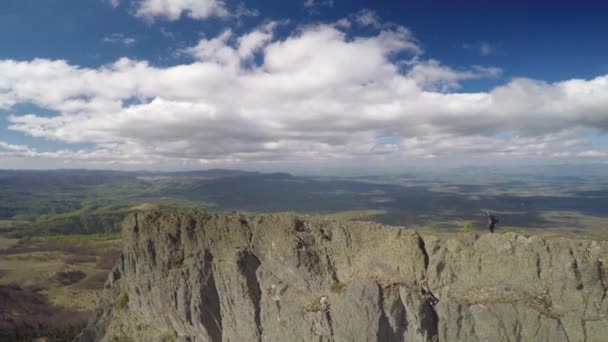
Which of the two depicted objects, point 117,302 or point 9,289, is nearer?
point 117,302

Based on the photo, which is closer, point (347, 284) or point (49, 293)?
point (347, 284)

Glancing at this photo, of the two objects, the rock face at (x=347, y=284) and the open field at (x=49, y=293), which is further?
the open field at (x=49, y=293)

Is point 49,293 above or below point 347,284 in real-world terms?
below

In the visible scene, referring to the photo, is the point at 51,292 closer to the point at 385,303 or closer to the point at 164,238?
the point at 164,238

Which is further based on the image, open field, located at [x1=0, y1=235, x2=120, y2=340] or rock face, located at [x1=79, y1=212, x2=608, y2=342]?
open field, located at [x1=0, y1=235, x2=120, y2=340]

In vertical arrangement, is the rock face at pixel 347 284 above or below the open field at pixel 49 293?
above

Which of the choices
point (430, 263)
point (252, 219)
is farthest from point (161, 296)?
point (430, 263)

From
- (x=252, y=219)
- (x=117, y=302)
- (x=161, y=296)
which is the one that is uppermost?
(x=252, y=219)

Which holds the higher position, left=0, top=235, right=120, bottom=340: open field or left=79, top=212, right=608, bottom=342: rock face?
left=79, top=212, right=608, bottom=342: rock face
